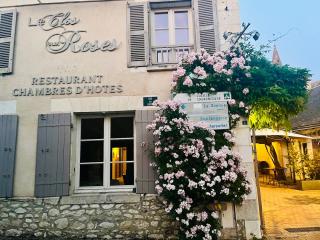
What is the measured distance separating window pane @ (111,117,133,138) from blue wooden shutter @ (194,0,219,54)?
216cm

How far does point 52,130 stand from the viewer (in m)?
6.04

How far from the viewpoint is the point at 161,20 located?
6.80 metres

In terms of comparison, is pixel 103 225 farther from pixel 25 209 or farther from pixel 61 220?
pixel 25 209

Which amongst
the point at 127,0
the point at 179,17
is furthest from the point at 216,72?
the point at 127,0

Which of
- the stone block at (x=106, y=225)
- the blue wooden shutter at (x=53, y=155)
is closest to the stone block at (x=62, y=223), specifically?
the blue wooden shutter at (x=53, y=155)

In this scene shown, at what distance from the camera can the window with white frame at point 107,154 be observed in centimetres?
611

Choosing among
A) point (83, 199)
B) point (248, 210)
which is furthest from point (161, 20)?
point (248, 210)

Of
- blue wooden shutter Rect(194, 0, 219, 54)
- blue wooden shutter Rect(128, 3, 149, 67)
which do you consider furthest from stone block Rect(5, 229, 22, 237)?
blue wooden shutter Rect(194, 0, 219, 54)

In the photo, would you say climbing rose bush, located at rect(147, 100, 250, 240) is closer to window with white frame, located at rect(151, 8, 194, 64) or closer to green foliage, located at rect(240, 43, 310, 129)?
green foliage, located at rect(240, 43, 310, 129)

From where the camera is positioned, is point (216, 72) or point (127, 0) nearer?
point (216, 72)

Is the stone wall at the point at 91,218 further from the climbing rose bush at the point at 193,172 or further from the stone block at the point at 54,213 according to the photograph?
the climbing rose bush at the point at 193,172

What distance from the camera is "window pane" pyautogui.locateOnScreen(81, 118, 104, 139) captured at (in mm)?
6316

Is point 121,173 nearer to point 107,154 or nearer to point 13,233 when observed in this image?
point 107,154

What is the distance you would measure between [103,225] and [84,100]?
2443mm
